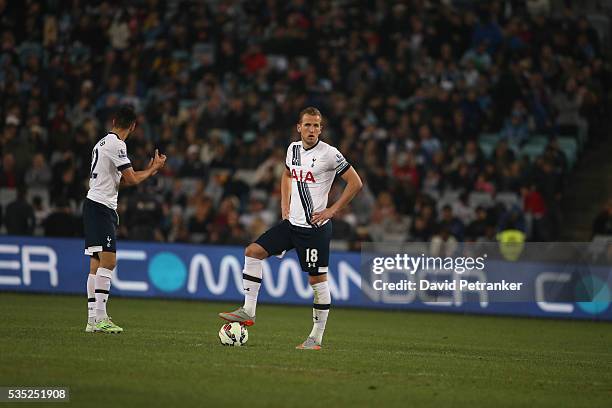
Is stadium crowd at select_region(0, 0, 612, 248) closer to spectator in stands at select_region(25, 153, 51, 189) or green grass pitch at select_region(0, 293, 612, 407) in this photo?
spectator in stands at select_region(25, 153, 51, 189)

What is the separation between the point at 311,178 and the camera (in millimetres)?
12023

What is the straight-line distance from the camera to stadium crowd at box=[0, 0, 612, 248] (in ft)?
78.6

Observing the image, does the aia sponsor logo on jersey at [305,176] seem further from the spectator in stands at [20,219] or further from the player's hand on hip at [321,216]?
the spectator in stands at [20,219]

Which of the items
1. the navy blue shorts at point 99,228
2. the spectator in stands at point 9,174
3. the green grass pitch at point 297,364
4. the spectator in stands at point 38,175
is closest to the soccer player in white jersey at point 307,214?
the green grass pitch at point 297,364

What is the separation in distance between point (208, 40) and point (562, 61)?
9110mm

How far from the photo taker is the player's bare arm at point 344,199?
38.8 ft

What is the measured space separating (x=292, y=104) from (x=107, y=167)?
1384 centimetres

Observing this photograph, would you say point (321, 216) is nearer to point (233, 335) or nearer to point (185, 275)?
point (233, 335)

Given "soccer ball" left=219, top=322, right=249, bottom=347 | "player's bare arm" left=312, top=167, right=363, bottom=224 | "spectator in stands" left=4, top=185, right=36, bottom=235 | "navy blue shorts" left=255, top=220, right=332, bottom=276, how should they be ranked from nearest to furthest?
"player's bare arm" left=312, top=167, right=363, bottom=224, "navy blue shorts" left=255, top=220, right=332, bottom=276, "soccer ball" left=219, top=322, right=249, bottom=347, "spectator in stands" left=4, top=185, right=36, bottom=235

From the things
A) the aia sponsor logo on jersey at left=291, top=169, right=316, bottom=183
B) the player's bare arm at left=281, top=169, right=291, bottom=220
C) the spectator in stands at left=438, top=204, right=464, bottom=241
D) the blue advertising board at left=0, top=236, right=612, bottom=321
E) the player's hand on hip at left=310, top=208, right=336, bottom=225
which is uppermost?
the aia sponsor logo on jersey at left=291, top=169, right=316, bottom=183

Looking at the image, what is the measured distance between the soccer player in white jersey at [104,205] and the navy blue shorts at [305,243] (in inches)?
73.1

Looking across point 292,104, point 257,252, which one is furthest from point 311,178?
point 292,104

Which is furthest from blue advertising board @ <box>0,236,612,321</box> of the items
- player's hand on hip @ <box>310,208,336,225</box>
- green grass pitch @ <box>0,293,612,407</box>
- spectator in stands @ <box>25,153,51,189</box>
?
player's hand on hip @ <box>310,208,336,225</box>

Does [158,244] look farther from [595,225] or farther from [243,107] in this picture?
[595,225]
